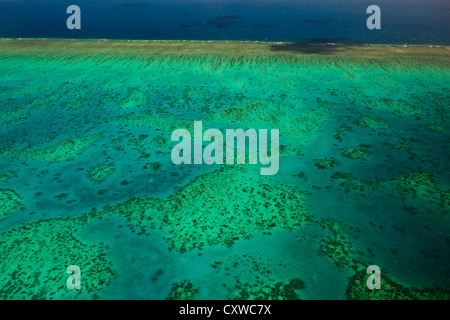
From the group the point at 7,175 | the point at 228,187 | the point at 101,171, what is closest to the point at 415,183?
the point at 228,187

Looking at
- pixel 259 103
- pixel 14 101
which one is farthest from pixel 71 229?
pixel 14 101

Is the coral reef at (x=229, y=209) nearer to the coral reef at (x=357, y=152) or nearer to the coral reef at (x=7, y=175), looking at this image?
the coral reef at (x=357, y=152)

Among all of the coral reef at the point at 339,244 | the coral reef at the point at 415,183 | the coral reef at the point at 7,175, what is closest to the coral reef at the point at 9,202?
the coral reef at the point at 7,175

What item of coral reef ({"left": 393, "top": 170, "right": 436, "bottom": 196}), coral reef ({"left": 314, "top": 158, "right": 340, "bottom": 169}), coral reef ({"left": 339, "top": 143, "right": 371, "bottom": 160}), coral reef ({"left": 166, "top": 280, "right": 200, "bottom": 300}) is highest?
coral reef ({"left": 339, "top": 143, "right": 371, "bottom": 160})

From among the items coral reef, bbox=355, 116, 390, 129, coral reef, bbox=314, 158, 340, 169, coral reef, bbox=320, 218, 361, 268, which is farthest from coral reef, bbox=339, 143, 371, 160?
coral reef, bbox=320, 218, 361, 268

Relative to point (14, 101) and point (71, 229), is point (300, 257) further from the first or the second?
point (14, 101)

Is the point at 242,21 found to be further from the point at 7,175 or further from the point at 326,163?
the point at 7,175

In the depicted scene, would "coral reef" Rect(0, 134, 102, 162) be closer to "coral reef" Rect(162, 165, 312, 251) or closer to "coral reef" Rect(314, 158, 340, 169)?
"coral reef" Rect(162, 165, 312, 251)
